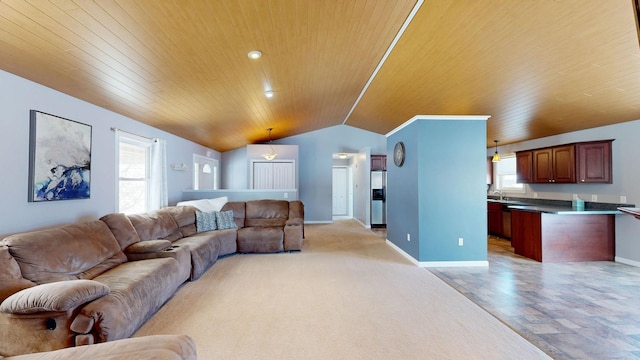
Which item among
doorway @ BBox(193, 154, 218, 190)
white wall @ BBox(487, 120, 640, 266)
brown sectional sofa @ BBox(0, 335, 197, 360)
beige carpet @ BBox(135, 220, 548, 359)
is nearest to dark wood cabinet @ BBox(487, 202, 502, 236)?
white wall @ BBox(487, 120, 640, 266)

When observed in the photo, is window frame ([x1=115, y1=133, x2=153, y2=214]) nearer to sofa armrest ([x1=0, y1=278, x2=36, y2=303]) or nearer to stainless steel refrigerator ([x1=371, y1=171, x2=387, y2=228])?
sofa armrest ([x1=0, y1=278, x2=36, y2=303])

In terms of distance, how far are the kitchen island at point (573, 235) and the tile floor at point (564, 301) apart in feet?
0.55

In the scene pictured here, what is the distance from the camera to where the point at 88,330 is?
1.85 metres

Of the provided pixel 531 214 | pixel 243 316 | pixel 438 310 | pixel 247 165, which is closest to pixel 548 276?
pixel 531 214

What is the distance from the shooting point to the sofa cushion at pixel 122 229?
3195mm

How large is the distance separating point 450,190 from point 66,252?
473 centimetres

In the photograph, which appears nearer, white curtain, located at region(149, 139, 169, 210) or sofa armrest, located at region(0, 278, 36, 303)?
sofa armrest, located at region(0, 278, 36, 303)

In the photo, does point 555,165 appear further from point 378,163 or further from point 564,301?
point 378,163

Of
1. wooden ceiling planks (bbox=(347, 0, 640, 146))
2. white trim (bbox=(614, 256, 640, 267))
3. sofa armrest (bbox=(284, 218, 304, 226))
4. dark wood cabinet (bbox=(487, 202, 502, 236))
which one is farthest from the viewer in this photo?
dark wood cabinet (bbox=(487, 202, 502, 236))

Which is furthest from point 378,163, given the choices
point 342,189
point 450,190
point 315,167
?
point 450,190

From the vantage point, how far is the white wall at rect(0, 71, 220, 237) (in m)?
2.38

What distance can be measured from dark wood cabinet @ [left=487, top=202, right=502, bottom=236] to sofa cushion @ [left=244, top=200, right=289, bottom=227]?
4904mm

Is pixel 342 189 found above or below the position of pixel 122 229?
above

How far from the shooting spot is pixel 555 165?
17.3 ft
